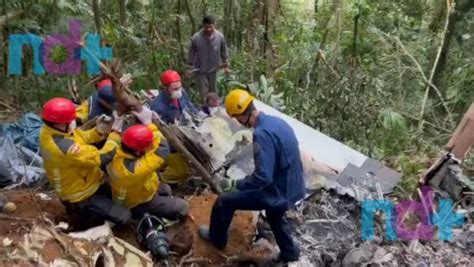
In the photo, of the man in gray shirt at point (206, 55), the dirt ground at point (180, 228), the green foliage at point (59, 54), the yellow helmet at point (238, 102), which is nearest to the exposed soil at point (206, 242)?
the dirt ground at point (180, 228)

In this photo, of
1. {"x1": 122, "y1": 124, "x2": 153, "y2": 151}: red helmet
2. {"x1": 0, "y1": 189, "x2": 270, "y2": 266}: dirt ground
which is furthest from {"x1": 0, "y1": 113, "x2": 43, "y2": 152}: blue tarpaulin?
{"x1": 122, "y1": 124, "x2": 153, "y2": 151}: red helmet

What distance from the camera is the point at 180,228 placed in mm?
5582

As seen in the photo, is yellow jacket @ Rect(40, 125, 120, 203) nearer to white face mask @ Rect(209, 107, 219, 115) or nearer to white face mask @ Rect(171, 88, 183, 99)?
white face mask @ Rect(171, 88, 183, 99)

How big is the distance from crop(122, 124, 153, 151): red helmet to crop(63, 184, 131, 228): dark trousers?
0.67 m

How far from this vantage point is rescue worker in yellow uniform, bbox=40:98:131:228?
4.81 metres

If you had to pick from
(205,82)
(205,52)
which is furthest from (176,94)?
(205,82)

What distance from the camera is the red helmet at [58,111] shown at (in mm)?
4723

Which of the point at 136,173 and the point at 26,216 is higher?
the point at 136,173

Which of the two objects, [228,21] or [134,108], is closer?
[134,108]

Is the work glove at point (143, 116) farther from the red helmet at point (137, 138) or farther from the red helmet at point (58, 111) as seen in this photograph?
the red helmet at point (58, 111)

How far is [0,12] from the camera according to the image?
909 cm

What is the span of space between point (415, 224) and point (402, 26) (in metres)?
6.81

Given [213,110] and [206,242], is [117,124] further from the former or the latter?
[213,110]

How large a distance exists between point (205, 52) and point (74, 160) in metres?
4.43
